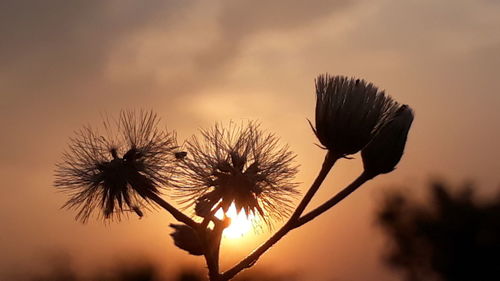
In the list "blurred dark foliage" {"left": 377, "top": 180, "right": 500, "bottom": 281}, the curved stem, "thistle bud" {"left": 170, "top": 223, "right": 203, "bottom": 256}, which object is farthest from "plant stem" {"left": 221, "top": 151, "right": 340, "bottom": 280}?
"blurred dark foliage" {"left": 377, "top": 180, "right": 500, "bottom": 281}

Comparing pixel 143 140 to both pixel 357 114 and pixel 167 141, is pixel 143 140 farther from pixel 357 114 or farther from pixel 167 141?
pixel 357 114

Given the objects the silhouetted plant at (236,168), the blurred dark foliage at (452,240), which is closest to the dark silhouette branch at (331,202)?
the silhouetted plant at (236,168)

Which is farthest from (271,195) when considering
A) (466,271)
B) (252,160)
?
(466,271)

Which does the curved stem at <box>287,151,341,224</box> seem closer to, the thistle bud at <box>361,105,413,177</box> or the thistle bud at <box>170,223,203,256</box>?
the thistle bud at <box>361,105,413,177</box>

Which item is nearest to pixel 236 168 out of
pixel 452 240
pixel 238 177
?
pixel 238 177

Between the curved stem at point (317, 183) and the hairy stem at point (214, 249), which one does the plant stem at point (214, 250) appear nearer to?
the hairy stem at point (214, 249)

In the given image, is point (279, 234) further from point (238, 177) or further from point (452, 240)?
point (452, 240)
